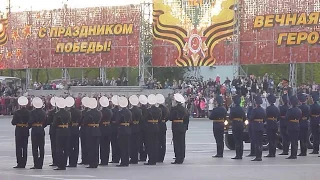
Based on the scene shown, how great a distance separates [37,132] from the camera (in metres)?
18.5

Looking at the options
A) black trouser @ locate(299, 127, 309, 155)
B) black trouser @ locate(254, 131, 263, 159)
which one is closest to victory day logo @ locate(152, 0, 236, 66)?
black trouser @ locate(299, 127, 309, 155)

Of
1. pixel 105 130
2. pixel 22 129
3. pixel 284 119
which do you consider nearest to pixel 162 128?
pixel 105 130

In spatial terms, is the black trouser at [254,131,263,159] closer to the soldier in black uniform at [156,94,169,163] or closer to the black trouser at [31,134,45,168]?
the soldier in black uniform at [156,94,169,163]

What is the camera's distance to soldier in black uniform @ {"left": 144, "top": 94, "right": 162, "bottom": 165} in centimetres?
1942

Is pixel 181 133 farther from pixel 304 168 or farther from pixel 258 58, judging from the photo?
pixel 258 58

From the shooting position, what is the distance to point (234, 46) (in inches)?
1752

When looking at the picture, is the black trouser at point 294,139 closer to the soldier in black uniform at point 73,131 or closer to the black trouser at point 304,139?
the black trouser at point 304,139

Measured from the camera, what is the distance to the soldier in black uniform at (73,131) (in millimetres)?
18547

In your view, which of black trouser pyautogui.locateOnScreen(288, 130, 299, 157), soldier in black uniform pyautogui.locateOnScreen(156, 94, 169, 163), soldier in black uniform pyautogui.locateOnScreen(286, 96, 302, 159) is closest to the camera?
soldier in black uniform pyautogui.locateOnScreen(156, 94, 169, 163)

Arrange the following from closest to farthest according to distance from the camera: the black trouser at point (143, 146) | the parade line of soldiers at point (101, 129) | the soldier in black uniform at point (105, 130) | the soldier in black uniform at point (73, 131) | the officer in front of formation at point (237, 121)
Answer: the parade line of soldiers at point (101, 129) < the soldier in black uniform at point (73, 131) < the soldier in black uniform at point (105, 130) < the black trouser at point (143, 146) < the officer in front of formation at point (237, 121)

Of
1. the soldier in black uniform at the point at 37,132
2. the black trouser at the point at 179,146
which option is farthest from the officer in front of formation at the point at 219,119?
the soldier in black uniform at the point at 37,132

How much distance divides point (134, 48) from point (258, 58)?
27.2 ft

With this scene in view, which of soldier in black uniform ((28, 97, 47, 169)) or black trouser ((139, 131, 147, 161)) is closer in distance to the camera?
soldier in black uniform ((28, 97, 47, 169))

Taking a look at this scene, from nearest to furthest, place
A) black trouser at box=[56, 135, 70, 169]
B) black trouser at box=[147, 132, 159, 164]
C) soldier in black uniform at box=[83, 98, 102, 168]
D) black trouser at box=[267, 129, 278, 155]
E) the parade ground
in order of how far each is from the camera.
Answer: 1. the parade ground
2. black trouser at box=[56, 135, 70, 169]
3. soldier in black uniform at box=[83, 98, 102, 168]
4. black trouser at box=[147, 132, 159, 164]
5. black trouser at box=[267, 129, 278, 155]
